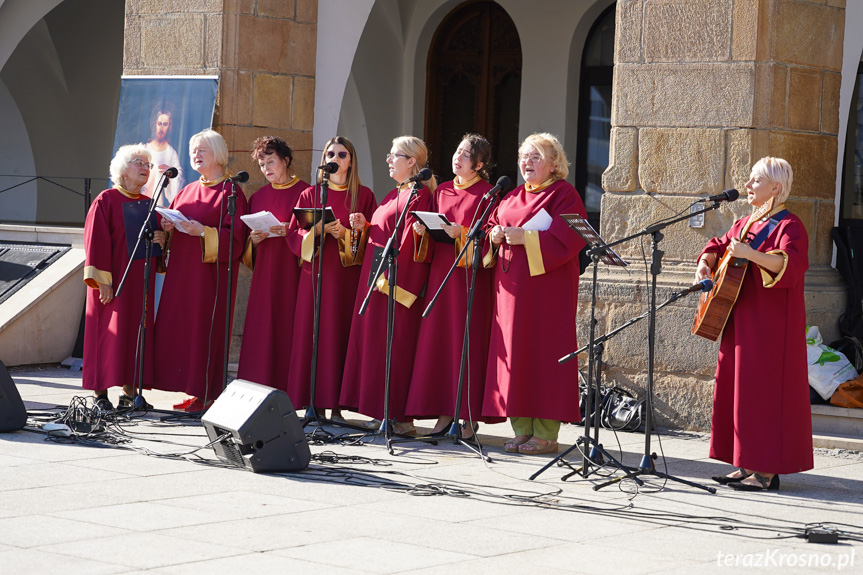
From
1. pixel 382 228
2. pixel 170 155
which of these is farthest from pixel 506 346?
pixel 170 155

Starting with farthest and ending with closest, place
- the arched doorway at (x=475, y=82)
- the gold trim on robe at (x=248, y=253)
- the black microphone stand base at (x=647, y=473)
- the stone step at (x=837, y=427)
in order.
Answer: the arched doorway at (x=475, y=82) → the gold trim on robe at (x=248, y=253) → the stone step at (x=837, y=427) → the black microphone stand base at (x=647, y=473)

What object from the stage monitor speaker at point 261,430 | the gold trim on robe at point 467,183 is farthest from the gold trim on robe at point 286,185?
the stage monitor speaker at point 261,430

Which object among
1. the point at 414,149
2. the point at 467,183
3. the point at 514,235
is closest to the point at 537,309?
the point at 514,235

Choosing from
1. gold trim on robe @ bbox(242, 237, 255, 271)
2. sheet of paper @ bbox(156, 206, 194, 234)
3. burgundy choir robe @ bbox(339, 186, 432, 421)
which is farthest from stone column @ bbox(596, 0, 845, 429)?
sheet of paper @ bbox(156, 206, 194, 234)

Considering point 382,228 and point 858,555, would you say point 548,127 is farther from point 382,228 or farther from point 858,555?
point 858,555

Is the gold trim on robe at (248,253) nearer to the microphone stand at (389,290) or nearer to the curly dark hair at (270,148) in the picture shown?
the curly dark hair at (270,148)

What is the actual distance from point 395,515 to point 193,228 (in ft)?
11.5

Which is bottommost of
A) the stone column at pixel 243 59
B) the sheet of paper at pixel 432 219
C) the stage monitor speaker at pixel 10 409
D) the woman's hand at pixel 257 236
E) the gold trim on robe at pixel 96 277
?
the stage monitor speaker at pixel 10 409

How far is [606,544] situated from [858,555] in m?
0.97

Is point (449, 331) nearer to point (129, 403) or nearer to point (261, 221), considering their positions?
point (261, 221)

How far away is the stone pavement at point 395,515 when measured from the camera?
15.1 ft

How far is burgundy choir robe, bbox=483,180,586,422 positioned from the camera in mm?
7105

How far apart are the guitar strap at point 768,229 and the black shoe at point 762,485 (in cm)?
118

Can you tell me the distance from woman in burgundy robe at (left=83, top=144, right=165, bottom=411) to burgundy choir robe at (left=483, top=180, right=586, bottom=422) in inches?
106
